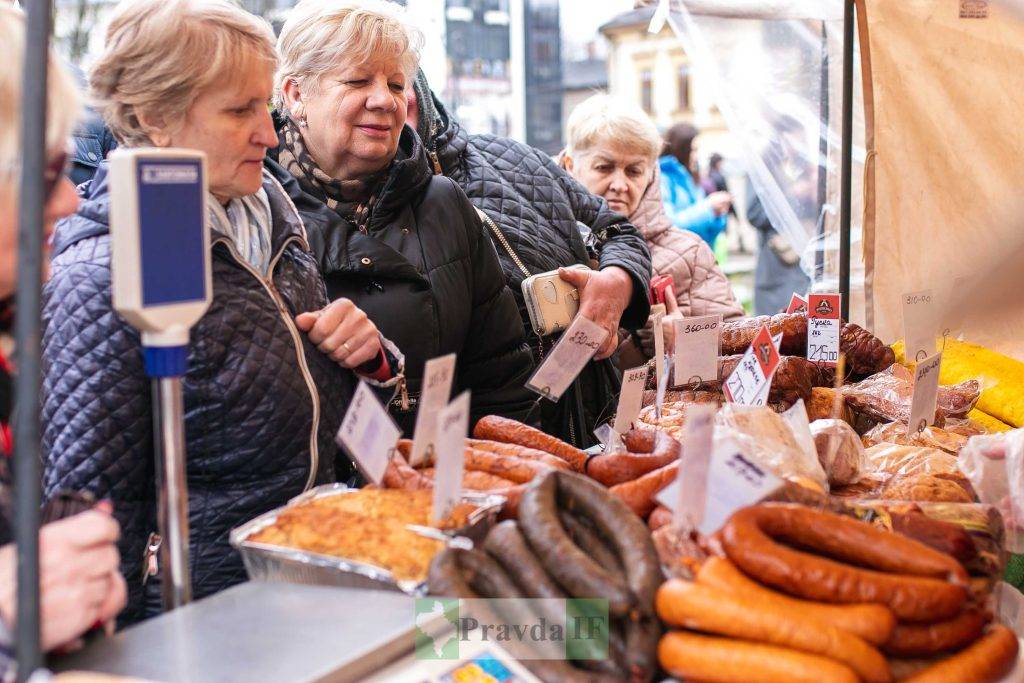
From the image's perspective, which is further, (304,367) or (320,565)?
(304,367)

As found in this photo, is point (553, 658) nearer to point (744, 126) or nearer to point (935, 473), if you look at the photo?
point (935, 473)

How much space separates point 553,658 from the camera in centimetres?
148

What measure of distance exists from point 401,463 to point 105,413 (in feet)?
1.80

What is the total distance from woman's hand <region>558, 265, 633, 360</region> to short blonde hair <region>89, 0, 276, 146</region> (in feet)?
5.00

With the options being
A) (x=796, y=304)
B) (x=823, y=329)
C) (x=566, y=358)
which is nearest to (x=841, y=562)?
(x=566, y=358)

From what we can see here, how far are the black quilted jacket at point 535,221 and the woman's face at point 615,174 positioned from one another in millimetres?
724

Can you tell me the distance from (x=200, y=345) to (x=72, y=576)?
0.74 metres

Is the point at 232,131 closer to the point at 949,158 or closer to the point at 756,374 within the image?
the point at 756,374

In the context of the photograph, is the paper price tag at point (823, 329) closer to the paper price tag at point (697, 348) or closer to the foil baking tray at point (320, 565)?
the paper price tag at point (697, 348)

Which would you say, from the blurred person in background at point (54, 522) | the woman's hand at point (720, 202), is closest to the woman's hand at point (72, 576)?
the blurred person in background at point (54, 522)

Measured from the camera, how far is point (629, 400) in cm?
253

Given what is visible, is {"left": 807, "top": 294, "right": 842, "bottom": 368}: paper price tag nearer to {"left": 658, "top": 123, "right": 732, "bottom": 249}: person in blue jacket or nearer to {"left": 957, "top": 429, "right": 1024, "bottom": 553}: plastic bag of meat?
{"left": 957, "top": 429, "right": 1024, "bottom": 553}: plastic bag of meat

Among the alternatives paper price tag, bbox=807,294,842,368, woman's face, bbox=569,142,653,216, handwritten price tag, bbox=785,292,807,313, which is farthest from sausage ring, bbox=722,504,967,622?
woman's face, bbox=569,142,653,216

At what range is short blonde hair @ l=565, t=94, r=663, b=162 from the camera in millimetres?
4703
